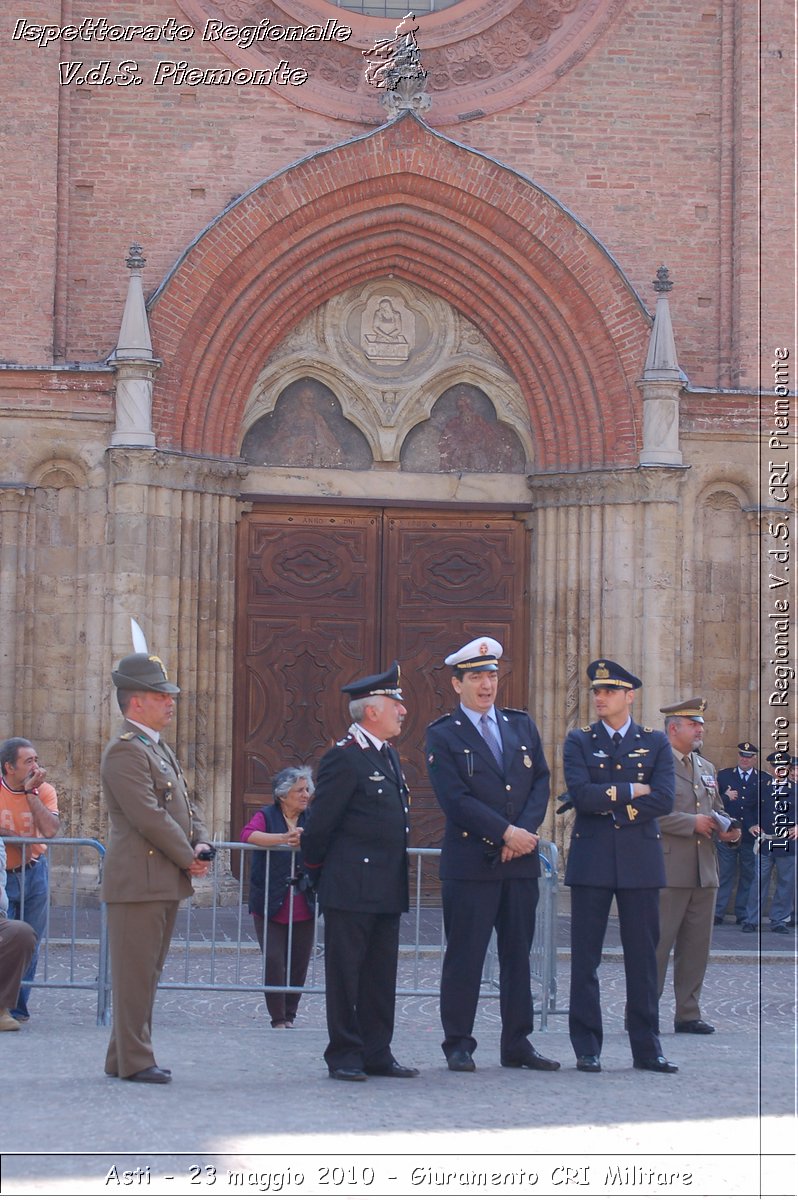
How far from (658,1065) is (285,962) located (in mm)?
2508

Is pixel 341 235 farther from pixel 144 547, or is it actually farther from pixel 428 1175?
pixel 428 1175

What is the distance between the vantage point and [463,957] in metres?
7.76

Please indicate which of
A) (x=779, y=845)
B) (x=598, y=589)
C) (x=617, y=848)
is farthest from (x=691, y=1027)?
(x=598, y=589)

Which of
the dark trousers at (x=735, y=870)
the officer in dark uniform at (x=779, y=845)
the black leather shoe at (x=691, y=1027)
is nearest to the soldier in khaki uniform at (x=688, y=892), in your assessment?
the black leather shoe at (x=691, y=1027)

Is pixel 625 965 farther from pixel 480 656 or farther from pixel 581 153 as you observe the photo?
pixel 581 153

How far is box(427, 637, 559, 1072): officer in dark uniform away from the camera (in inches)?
303

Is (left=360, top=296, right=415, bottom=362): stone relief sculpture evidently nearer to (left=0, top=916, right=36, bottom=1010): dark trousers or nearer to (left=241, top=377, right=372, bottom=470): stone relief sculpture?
(left=241, top=377, right=372, bottom=470): stone relief sculpture

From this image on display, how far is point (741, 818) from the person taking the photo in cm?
1465

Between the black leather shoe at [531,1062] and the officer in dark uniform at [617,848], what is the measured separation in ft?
0.52

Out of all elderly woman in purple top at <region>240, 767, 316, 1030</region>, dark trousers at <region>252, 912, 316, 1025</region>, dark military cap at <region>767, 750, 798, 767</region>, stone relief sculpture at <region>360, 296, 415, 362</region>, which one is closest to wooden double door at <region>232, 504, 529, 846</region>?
stone relief sculpture at <region>360, 296, 415, 362</region>

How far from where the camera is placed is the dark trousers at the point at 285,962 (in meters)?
9.35

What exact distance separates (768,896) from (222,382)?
6436mm

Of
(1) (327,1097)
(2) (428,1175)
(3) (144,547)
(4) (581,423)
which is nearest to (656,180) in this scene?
(4) (581,423)

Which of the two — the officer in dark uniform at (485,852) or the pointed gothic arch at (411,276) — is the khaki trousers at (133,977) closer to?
the officer in dark uniform at (485,852)
